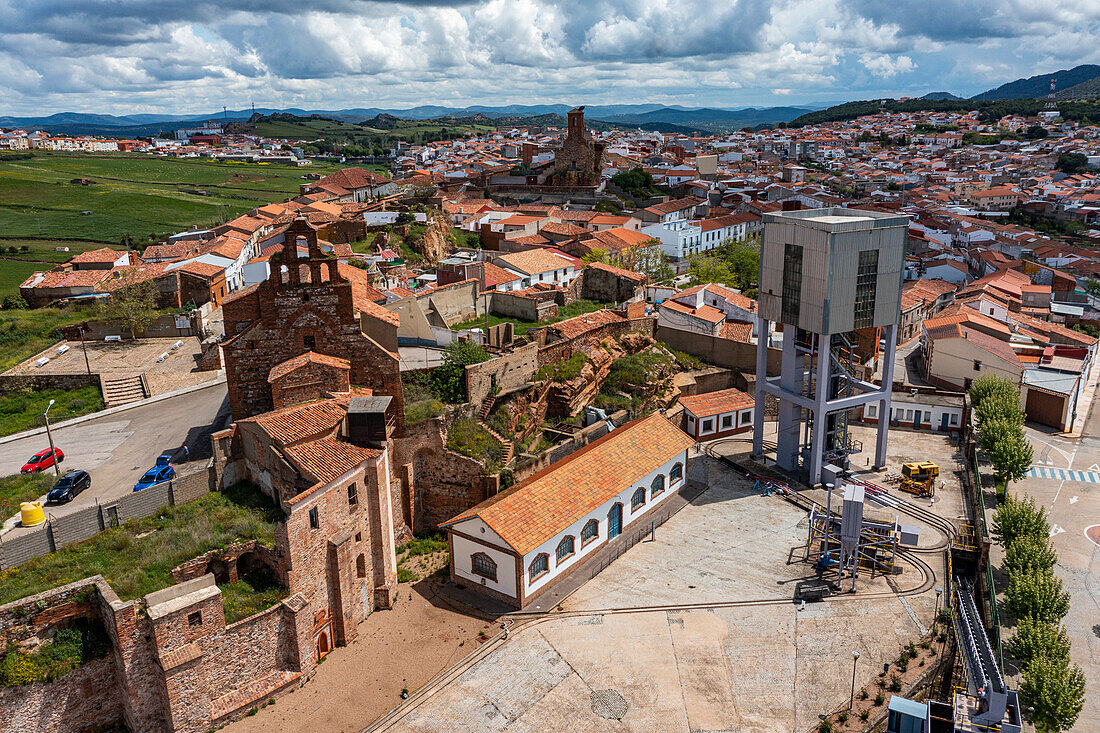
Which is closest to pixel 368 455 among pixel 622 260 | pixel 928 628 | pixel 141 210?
pixel 928 628

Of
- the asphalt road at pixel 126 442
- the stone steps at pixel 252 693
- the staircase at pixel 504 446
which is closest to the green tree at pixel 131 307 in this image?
the asphalt road at pixel 126 442

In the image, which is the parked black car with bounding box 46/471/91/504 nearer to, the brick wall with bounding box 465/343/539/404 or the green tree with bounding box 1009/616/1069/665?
the brick wall with bounding box 465/343/539/404

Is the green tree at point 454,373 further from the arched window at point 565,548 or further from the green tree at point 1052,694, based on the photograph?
the green tree at point 1052,694

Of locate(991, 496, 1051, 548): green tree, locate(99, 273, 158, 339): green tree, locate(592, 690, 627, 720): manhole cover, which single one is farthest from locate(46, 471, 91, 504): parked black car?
locate(991, 496, 1051, 548): green tree

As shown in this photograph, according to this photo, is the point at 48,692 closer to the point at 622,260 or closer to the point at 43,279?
the point at 43,279

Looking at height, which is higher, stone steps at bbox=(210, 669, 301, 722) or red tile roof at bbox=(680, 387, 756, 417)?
red tile roof at bbox=(680, 387, 756, 417)

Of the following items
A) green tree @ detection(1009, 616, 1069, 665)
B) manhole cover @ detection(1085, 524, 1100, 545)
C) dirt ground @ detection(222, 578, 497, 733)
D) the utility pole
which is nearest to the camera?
dirt ground @ detection(222, 578, 497, 733)
